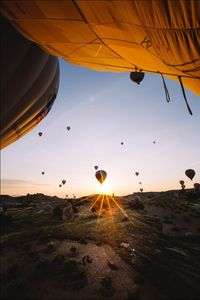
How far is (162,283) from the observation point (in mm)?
15086

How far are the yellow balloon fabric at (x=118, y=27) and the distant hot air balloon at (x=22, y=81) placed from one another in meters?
0.57

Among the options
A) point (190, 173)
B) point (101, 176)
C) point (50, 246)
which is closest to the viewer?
point (50, 246)

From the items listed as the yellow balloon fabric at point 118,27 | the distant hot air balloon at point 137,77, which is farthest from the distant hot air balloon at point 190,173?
the yellow balloon fabric at point 118,27

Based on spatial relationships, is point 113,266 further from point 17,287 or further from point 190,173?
point 190,173

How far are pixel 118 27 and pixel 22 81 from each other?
3.43 metres

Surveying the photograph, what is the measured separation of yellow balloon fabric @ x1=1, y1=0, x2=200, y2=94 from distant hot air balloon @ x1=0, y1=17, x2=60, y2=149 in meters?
0.57

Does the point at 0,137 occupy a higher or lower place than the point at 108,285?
higher

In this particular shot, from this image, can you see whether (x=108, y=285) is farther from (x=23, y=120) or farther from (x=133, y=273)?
(x=23, y=120)

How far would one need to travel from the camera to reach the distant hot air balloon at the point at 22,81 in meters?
5.38

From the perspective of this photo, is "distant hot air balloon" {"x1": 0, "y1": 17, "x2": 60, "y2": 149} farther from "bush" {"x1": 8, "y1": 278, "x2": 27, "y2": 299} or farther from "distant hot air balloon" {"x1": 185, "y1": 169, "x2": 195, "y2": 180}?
"distant hot air balloon" {"x1": 185, "y1": 169, "x2": 195, "y2": 180}

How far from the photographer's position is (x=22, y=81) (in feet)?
21.6

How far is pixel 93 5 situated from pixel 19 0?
3.89ft

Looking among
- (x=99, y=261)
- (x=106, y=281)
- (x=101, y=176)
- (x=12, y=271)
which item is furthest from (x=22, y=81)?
(x=101, y=176)

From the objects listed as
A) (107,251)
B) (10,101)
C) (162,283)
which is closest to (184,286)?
(162,283)
